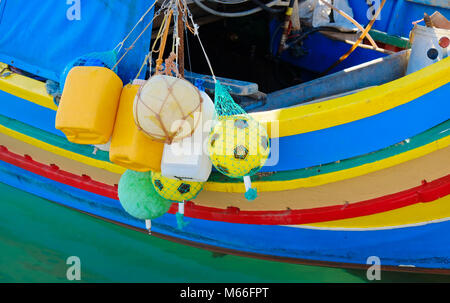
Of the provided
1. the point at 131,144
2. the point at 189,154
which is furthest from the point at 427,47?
the point at 131,144

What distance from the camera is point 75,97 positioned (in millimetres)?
2375

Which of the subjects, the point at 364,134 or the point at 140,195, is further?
the point at 140,195

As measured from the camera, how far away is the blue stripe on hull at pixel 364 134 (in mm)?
2352

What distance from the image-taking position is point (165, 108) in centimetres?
222

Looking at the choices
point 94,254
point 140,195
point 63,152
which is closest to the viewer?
point 140,195

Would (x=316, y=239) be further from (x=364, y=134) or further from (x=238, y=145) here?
(x=238, y=145)

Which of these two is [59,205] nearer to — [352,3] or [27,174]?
[27,174]

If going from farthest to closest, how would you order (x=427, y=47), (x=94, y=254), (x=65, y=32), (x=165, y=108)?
1. (x=94, y=254)
2. (x=65, y=32)
3. (x=427, y=47)
4. (x=165, y=108)

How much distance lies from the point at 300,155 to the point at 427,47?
1.05m

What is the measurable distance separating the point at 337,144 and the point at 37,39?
2028 millimetres

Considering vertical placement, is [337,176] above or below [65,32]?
below

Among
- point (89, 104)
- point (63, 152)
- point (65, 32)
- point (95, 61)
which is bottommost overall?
point (89, 104)

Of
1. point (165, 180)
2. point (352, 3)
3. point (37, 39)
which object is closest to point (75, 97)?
point (165, 180)

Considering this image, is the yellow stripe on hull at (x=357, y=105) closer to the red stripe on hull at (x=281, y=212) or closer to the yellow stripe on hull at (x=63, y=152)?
the red stripe on hull at (x=281, y=212)
